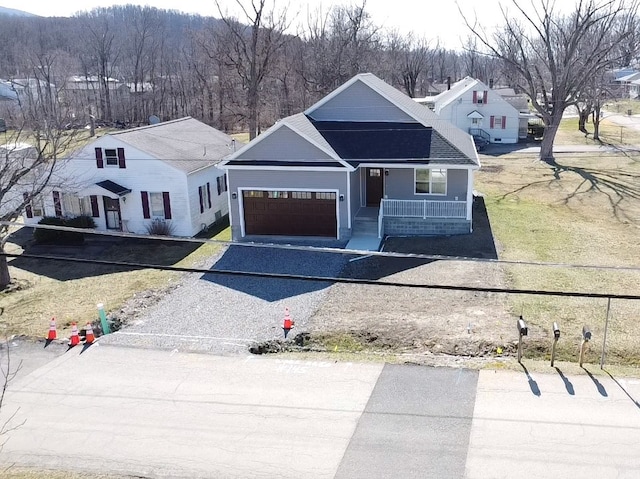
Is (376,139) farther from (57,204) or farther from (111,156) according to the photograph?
(57,204)

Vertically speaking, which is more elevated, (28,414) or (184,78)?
(184,78)

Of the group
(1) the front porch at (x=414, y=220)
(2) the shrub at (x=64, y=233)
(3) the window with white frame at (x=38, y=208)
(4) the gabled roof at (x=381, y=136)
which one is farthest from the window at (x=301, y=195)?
(3) the window with white frame at (x=38, y=208)

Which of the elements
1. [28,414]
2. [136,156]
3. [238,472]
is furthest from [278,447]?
[136,156]

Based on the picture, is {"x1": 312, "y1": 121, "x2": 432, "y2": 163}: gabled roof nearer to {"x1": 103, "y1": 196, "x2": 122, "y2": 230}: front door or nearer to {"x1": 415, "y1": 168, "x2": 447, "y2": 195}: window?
{"x1": 415, "y1": 168, "x2": 447, "y2": 195}: window

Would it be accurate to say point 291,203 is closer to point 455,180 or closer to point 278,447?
point 455,180

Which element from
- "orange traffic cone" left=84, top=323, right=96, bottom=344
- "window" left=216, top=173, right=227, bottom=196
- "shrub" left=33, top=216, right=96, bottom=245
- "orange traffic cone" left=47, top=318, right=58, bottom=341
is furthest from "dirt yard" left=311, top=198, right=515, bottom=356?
"shrub" left=33, top=216, right=96, bottom=245

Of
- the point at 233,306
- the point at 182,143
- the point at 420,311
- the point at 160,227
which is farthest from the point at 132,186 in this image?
the point at 420,311

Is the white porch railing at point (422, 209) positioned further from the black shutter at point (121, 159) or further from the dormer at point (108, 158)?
the dormer at point (108, 158)

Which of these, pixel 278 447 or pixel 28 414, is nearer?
pixel 278 447
